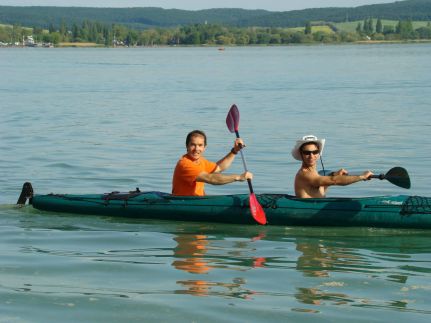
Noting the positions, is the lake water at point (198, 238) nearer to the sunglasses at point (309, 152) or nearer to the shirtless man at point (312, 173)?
the shirtless man at point (312, 173)

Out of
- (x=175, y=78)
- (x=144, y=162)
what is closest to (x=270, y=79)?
(x=175, y=78)

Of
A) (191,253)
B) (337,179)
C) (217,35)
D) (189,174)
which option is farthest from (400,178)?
(217,35)

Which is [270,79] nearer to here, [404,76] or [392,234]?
[404,76]

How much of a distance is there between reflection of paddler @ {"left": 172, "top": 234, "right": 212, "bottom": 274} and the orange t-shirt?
0.60 metres

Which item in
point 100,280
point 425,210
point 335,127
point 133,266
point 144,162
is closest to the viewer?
point 100,280

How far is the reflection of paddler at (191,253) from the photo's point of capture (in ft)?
26.9

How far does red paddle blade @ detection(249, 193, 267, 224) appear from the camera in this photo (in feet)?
31.7

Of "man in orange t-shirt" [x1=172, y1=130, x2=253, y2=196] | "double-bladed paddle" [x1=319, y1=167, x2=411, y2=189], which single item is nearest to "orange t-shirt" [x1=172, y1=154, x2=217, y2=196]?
"man in orange t-shirt" [x1=172, y1=130, x2=253, y2=196]

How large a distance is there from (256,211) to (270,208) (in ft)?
0.74

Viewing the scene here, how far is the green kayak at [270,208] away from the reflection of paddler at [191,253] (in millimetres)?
480

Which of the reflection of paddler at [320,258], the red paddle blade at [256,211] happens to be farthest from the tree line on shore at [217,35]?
the reflection of paddler at [320,258]

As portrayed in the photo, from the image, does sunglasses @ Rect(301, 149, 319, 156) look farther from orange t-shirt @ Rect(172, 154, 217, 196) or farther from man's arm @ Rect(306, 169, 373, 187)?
orange t-shirt @ Rect(172, 154, 217, 196)

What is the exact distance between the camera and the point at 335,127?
933 inches

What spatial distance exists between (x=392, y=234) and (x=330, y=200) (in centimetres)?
74
